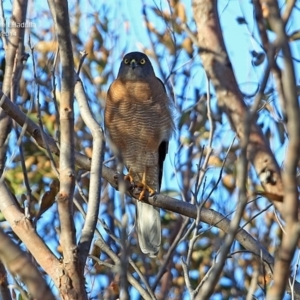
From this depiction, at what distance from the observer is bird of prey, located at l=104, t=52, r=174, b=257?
5.93 metres

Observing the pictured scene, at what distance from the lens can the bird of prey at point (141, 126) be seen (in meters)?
5.93

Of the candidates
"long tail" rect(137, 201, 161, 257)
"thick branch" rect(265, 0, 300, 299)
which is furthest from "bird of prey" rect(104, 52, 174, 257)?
"thick branch" rect(265, 0, 300, 299)

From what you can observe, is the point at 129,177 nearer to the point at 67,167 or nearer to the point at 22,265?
the point at 67,167

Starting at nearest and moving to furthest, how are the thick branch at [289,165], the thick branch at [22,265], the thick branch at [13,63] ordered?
1. the thick branch at [289,165]
2. the thick branch at [22,265]
3. the thick branch at [13,63]

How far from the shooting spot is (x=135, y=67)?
6191 mm

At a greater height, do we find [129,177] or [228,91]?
[228,91]

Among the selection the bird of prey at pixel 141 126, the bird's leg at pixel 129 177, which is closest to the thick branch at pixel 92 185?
the bird's leg at pixel 129 177

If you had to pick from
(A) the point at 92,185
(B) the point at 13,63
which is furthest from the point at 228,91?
(B) the point at 13,63

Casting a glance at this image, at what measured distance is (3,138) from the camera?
12.5ft

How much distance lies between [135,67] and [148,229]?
1355 mm

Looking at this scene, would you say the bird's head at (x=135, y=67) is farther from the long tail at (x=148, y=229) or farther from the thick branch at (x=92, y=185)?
the thick branch at (x=92, y=185)

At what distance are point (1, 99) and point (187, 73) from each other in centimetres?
327

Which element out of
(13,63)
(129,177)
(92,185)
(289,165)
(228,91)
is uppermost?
(13,63)

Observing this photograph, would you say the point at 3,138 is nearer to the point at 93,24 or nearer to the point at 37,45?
the point at 37,45
